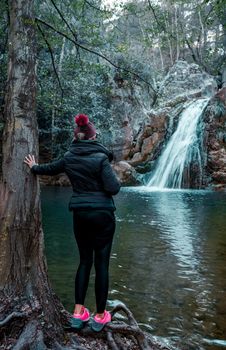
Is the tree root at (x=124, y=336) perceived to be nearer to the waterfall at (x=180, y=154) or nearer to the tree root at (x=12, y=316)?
the tree root at (x=12, y=316)

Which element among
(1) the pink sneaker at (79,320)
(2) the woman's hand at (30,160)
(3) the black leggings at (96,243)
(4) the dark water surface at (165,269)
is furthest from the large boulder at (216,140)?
(2) the woman's hand at (30,160)

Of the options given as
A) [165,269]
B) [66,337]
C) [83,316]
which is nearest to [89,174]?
[83,316]

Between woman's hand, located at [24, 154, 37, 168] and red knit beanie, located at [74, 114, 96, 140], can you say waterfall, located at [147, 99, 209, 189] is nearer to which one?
red knit beanie, located at [74, 114, 96, 140]

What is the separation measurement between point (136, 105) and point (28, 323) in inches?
1066

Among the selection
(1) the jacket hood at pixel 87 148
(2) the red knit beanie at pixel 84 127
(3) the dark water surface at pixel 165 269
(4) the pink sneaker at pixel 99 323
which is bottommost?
(3) the dark water surface at pixel 165 269

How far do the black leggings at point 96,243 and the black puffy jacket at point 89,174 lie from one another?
0.10 metres

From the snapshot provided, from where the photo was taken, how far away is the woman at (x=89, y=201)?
3668mm

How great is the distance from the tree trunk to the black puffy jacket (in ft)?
0.82

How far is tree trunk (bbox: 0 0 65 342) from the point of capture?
353 centimetres

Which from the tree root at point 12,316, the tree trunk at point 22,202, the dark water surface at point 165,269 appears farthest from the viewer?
the dark water surface at point 165,269

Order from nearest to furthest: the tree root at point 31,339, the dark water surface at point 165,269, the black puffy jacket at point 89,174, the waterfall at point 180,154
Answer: the tree root at point 31,339, the black puffy jacket at point 89,174, the dark water surface at point 165,269, the waterfall at point 180,154

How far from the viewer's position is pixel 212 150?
24.4 meters

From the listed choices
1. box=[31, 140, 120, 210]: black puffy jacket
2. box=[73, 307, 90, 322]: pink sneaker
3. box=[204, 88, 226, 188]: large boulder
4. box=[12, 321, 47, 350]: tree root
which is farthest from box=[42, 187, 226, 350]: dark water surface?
box=[204, 88, 226, 188]: large boulder

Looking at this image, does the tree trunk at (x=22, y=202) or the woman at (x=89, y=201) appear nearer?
the tree trunk at (x=22, y=202)
